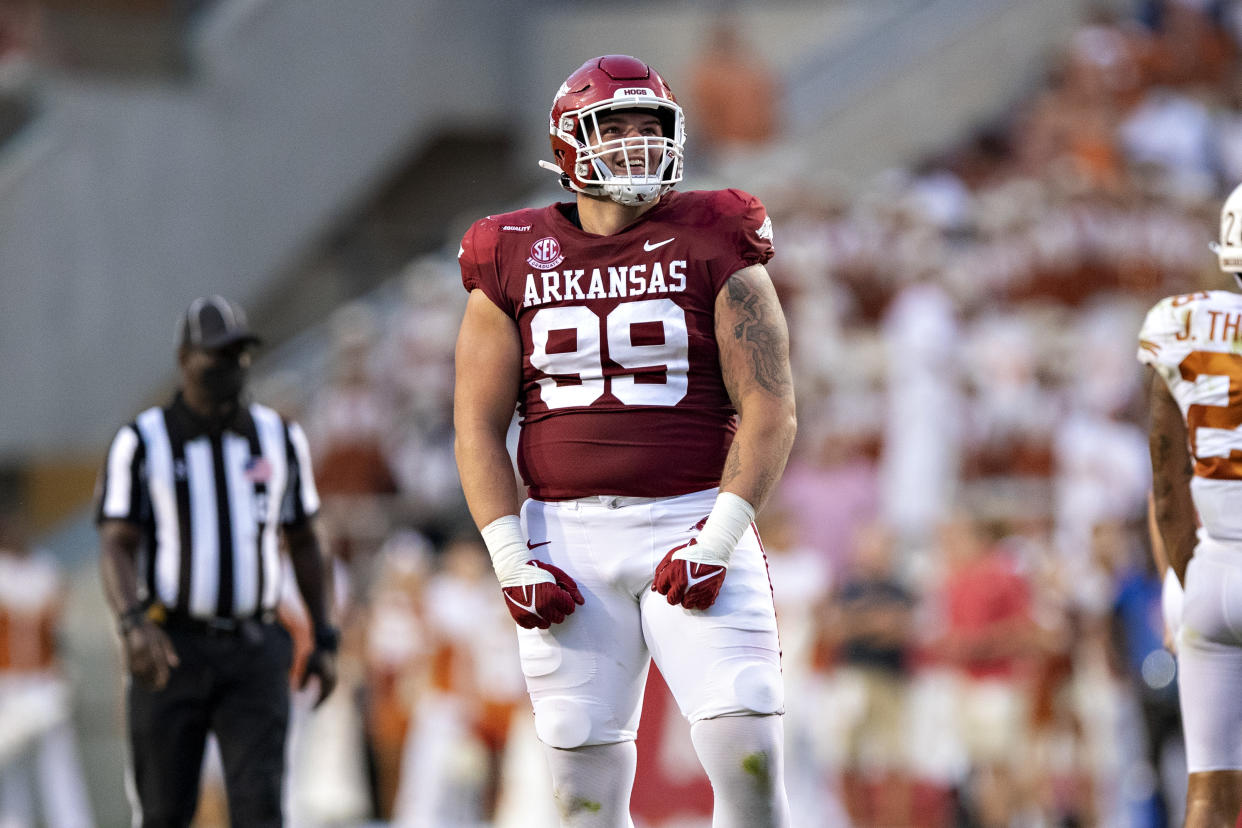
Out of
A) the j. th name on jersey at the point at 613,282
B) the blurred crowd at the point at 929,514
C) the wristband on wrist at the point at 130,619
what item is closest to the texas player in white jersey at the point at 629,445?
the j. th name on jersey at the point at 613,282

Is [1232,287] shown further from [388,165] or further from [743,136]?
[388,165]

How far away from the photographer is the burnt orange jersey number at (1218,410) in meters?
4.77

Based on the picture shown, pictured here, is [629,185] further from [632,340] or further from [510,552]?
[510,552]

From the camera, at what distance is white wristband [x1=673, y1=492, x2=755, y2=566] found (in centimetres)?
428

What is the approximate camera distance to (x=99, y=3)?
14703mm

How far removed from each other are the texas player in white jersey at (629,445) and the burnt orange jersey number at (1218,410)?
1.08 metres

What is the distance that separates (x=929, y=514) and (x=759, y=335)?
713 centimetres

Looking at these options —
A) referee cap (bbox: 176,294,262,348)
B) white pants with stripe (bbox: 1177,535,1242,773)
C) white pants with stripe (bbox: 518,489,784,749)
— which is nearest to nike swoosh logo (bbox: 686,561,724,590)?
white pants with stripe (bbox: 518,489,784,749)

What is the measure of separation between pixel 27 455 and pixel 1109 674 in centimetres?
891

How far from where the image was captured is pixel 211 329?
19.9 ft

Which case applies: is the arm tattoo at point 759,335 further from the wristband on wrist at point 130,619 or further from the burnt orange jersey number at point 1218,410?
the wristband on wrist at point 130,619

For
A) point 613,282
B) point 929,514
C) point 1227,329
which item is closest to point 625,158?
point 613,282

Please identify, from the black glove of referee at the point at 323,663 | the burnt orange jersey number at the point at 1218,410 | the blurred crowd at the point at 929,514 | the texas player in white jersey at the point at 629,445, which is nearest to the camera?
the texas player in white jersey at the point at 629,445

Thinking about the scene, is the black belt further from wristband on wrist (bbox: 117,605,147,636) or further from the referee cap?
the referee cap
